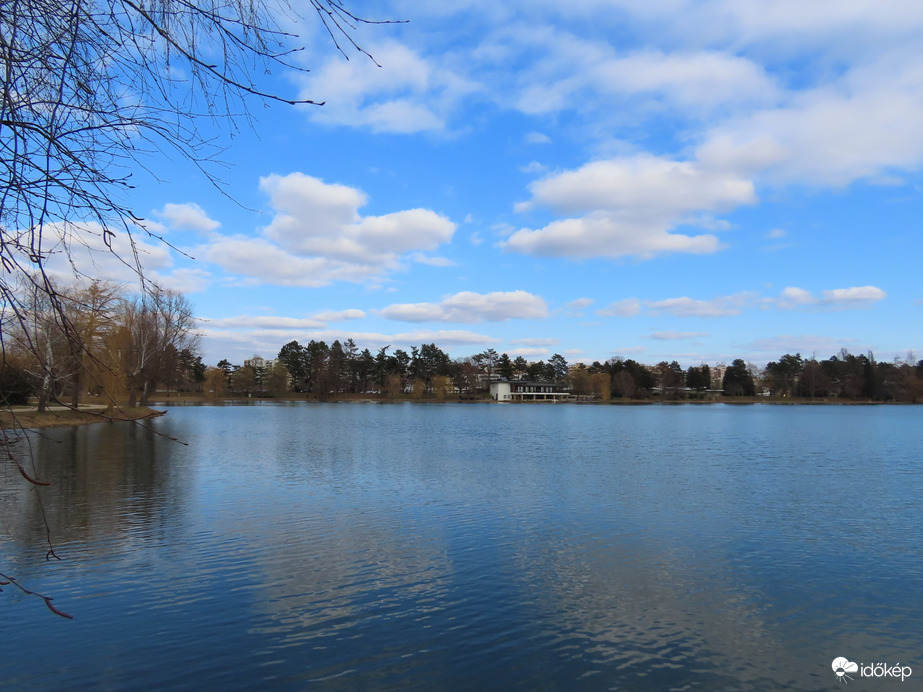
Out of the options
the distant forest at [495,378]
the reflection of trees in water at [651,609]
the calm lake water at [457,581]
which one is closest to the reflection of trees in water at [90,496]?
the calm lake water at [457,581]

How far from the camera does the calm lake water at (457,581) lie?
663 cm

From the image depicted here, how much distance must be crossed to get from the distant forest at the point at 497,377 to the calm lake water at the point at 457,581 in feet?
326

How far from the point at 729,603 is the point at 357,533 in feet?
22.5

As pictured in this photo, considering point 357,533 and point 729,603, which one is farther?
point 357,533

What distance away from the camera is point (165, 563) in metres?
9.92

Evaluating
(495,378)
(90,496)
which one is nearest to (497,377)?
(495,378)

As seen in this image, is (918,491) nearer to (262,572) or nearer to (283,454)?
(262,572)

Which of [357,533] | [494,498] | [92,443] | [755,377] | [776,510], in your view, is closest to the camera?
[357,533]

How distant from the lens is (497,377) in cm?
13925

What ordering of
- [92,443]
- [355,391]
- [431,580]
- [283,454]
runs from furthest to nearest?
[355,391]
[92,443]
[283,454]
[431,580]

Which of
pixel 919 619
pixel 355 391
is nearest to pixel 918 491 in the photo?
pixel 919 619

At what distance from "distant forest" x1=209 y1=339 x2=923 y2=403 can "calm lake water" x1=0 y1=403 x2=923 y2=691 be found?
99234 millimetres

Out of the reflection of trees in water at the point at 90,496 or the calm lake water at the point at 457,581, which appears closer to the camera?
the calm lake water at the point at 457,581

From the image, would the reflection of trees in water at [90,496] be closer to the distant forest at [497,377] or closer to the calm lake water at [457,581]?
the calm lake water at [457,581]
